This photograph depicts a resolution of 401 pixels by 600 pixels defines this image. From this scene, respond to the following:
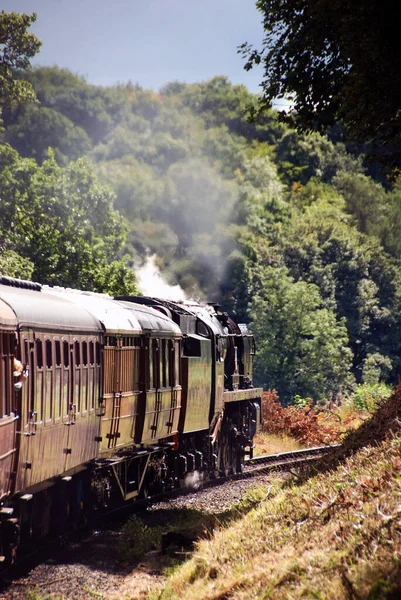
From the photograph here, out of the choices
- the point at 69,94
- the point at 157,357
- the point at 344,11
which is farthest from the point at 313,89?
the point at 69,94

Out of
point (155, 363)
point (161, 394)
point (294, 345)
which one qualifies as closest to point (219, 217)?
point (294, 345)

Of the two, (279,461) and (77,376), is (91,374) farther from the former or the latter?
(279,461)

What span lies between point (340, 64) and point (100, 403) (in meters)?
8.09

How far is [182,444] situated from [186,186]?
2249 inches

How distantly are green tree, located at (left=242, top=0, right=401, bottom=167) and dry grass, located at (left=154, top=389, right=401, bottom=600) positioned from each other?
5.03m

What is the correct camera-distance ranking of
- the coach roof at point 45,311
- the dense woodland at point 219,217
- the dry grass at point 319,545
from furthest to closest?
the dense woodland at point 219,217, the coach roof at point 45,311, the dry grass at point 319,545

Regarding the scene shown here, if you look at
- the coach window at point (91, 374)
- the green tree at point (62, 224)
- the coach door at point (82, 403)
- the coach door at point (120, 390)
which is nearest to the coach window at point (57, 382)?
the coach door at point (82, 403)

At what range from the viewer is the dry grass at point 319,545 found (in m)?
7.58

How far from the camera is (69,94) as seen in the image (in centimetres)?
10019

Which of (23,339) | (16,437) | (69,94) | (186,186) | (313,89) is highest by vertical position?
(69,94)

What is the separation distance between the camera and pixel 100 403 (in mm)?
13445

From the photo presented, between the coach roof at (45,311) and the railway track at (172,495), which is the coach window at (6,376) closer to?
the coach roof at (45,311)

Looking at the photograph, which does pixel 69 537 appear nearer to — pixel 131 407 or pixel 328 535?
pixel 131 407

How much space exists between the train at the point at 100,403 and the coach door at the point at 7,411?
0.05 feet
